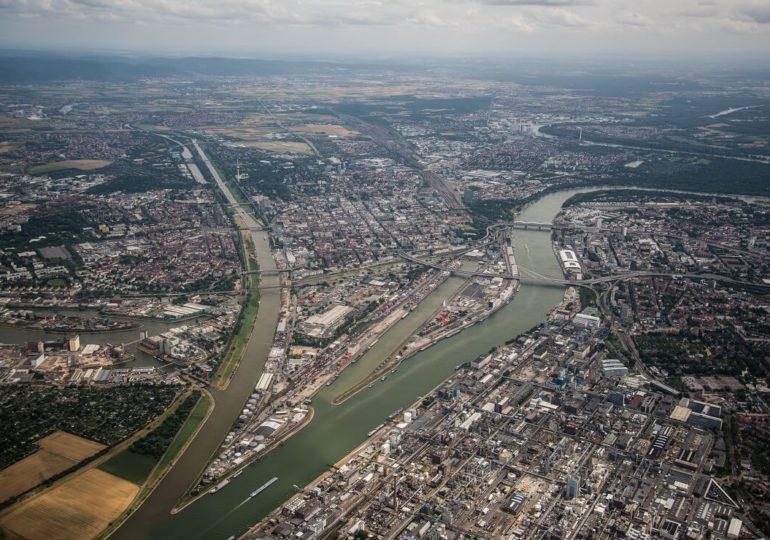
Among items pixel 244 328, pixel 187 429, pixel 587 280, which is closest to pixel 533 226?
pixel 587 280

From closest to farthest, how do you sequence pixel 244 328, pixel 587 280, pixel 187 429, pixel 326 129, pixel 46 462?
pixel 46 462 < pixel 187 429 < pixel 244 328 < pixel 587 280 < pixel 326 129

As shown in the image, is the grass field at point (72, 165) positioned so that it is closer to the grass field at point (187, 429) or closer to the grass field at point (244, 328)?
the grass field at point (244, 328)

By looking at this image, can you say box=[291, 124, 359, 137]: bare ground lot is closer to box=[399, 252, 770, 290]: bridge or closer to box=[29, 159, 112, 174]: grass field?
box=[29, 159, 112, 174]: grass field

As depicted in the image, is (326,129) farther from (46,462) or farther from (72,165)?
(46,462)

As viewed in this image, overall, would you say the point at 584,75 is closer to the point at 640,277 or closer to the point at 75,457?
the point at 640,277

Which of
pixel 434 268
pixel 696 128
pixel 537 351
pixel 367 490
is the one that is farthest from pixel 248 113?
pixel 367 490

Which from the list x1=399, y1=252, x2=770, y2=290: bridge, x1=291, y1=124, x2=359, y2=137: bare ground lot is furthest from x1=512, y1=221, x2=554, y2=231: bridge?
x1=291, y1=124, x2=359, y2=137: bare ground lot

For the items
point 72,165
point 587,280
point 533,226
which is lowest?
point 587,280
